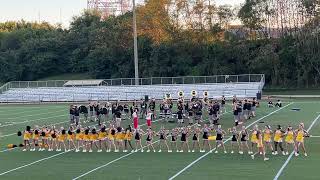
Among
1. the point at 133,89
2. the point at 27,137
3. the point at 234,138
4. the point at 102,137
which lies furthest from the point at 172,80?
the point at 234,138

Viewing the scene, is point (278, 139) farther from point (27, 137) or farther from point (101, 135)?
point (27, 137)

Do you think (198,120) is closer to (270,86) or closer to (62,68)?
(270,86)

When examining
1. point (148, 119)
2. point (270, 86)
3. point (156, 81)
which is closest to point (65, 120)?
point (148, 119)

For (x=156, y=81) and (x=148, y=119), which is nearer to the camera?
(x=148, y=119)

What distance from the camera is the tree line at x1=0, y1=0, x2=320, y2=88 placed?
6156 cm

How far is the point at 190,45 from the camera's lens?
68.2 meters

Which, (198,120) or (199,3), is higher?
→ (199,3)

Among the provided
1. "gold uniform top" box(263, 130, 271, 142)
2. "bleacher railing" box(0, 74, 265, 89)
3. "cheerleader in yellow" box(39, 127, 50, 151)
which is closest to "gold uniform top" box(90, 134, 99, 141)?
"cheerleader in yellow" box(39, 127, 50, 151)

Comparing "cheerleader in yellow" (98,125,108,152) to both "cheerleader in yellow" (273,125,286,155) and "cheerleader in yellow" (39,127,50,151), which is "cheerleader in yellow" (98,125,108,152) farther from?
"cheerleader in yellow" (273,125,286,155)

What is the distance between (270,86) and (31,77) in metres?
33.6

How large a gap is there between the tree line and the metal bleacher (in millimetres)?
6545

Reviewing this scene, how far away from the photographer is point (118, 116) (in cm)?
3322

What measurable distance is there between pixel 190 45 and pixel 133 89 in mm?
13653

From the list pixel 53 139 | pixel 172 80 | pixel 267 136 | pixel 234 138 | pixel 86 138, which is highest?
pixel 172 80
